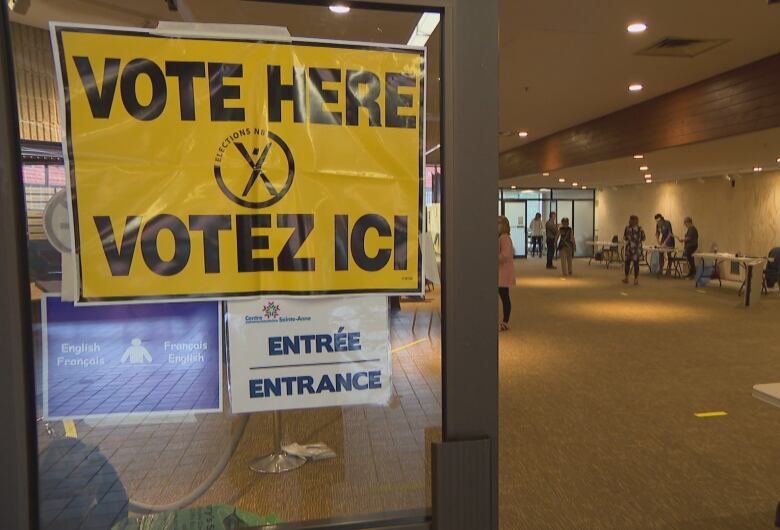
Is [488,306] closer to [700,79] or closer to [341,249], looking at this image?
[341,249]

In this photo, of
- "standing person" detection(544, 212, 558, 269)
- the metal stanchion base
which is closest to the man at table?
"standing person" detection(544, 212, 558, 269)

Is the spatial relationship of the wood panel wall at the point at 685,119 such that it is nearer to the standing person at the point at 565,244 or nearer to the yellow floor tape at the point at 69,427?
the standing person at the point at 565,244

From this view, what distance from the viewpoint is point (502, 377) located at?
17.1 ft

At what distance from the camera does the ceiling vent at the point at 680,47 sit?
17.1ft

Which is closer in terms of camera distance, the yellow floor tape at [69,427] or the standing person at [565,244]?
the yellow floor tape at [69,427]

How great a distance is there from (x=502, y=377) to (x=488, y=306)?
429cm

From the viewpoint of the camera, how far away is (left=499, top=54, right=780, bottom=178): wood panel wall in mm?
5805

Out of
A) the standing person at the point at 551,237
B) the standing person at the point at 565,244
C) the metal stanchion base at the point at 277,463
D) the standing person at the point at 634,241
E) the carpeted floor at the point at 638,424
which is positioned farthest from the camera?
the standing person at the point at 551,237

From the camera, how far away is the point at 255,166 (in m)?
1.10

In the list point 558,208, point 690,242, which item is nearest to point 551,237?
point 690,242

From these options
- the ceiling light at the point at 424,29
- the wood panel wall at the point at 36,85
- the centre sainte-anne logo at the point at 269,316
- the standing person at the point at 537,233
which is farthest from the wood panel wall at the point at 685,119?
the standing person at the point at 537,233

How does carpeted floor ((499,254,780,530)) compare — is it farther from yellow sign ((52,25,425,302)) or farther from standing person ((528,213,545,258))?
standing person ((528,213,545,258))

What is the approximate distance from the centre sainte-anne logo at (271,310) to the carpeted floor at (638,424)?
218cm

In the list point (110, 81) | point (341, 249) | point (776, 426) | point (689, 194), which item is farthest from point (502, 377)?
point (689, 194)
